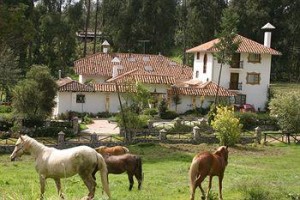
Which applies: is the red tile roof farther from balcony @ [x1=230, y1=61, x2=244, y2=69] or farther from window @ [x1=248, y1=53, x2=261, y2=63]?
window @ [x1=248, y1=53, x2=261, y2=63]

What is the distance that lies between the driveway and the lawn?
6910 mm

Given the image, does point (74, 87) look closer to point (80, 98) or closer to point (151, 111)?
point (80, 98)

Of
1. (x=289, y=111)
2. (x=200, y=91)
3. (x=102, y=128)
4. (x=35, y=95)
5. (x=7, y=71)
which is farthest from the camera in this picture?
(x=200, y=91)

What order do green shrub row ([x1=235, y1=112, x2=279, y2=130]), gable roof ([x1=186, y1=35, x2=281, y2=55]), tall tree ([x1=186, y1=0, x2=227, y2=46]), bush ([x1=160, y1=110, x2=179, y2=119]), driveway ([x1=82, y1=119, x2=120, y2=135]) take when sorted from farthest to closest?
tall tree ([x1=186, y1=0, x2=227, y2=46]) < gable roof ([x1=186, y1=35, x2=281, y2=55]) < bush ([x1=160, y1=110, x2=179, y2=119]) < green shrub row ([x1=235, y1=112, x2=279, y2=130]) < driveway ([x1=82, y1=119, x2=120, y2=135])

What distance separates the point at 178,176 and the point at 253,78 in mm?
36008

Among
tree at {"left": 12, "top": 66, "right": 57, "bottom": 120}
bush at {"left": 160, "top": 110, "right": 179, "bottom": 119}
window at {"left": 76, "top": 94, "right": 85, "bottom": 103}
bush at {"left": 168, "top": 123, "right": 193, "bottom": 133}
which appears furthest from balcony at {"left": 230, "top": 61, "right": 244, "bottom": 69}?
tree at {"left": 12, "top": 66, "right": 57, "bottom": 120}

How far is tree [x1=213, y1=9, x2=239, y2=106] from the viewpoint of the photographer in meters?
47.0

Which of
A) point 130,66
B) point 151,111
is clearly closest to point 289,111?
point 151,111

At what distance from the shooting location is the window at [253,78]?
5494cm

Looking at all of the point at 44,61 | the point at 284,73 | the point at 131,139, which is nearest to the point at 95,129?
the point at 131,139

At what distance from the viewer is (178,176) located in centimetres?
2109

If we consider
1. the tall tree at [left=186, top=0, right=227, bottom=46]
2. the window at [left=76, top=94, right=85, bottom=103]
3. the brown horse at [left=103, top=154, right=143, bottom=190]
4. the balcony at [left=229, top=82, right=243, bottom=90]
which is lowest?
the brown horse at [left=103, top=154, right=143, bottom=190]

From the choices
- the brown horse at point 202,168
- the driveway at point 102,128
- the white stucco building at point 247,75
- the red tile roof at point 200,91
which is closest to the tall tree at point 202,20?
the white stucco building at point 247,75

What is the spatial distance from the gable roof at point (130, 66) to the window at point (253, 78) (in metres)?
7.93
